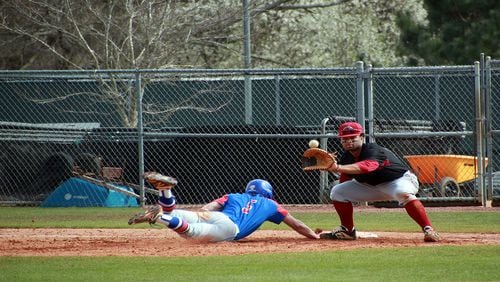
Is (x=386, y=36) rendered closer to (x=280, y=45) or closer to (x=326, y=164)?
(x=280, y=45)

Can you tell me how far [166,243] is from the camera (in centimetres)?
1174

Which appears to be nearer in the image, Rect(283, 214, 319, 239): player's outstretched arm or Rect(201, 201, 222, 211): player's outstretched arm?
Rect(201, 201, 222, 211): player's outstretched arm

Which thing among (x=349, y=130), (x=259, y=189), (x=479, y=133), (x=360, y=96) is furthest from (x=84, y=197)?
(x=349, y=130)

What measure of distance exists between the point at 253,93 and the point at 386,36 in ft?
40.1

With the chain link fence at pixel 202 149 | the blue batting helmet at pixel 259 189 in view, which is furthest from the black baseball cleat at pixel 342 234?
the chain link fence at pixel 202 149

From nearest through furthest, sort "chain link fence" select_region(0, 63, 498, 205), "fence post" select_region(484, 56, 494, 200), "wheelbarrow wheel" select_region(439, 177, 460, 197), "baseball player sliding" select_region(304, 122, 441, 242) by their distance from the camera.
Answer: "baseball player sliding" select_region(304, 122, 441, 242), "fence post" select_region(484, 56, 494, 200), "chain link fence" select_region(0, 63, 498, 205), "wheelbarrow wheel" select_region(439, 177, 460, 197)

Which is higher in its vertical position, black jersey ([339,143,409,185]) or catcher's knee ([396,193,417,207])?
black jersey ([339,143,409,185])

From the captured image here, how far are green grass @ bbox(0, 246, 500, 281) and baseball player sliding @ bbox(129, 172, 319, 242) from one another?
564 mm

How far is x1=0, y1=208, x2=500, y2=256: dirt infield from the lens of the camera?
1081 cm

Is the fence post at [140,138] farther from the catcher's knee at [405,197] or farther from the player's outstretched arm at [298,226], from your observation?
the catcher's knee at [405,197]

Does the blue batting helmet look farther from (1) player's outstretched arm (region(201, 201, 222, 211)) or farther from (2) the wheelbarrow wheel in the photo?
(2) the wheelbarrow wheel

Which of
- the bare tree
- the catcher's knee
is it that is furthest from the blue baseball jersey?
the bare tree

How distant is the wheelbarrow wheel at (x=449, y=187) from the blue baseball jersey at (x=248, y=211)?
19.9 ft

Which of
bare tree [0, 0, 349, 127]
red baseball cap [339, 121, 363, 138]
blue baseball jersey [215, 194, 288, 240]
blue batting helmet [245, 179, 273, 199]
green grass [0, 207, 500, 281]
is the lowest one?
green grass [0, 207, 500, 281]
